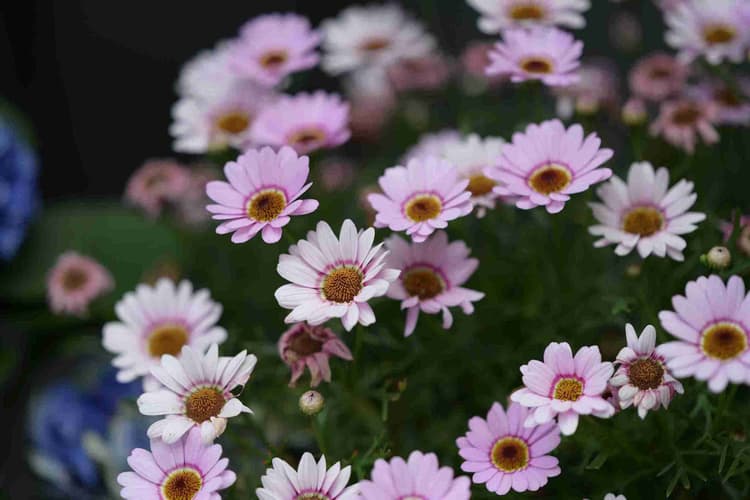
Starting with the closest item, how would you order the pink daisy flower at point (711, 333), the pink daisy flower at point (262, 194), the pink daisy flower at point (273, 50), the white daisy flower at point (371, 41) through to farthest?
the pink daisy flower at point (711, 333) < the pink daisy flower at point (262, 194) < the pink daisy flower at point (273, 50) < the white daisy flower at point (371, 41)

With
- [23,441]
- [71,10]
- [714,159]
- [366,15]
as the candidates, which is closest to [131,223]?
[23,441]

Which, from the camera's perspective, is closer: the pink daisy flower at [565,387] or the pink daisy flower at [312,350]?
the pink daisy flower at [565,387]

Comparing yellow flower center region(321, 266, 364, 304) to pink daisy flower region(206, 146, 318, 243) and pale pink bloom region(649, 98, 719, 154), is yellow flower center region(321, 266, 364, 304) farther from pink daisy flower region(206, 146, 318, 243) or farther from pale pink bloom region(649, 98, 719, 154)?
pale pink bloom region(649, 98, 719, 154)

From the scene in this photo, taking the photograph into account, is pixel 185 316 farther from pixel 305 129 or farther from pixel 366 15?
pixel 366 15

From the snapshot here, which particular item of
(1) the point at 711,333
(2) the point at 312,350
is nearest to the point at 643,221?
(1) the point at 711,333

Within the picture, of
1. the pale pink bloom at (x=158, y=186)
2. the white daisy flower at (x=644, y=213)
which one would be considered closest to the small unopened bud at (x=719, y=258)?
the white daisy flower at (x=644, y=213)

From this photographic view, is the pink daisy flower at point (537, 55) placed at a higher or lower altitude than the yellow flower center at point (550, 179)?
higher

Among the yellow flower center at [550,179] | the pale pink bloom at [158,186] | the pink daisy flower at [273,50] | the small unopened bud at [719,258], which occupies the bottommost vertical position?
the pale pink bloom at [158,186]

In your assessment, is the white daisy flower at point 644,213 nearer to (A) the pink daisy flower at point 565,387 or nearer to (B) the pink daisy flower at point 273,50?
(A) the pink daisy flower at point 565,387
